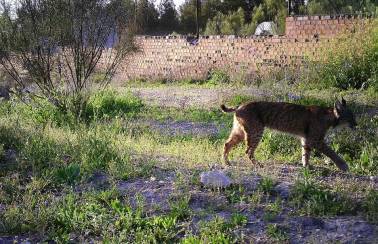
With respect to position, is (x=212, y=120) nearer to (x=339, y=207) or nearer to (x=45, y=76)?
(x=45, y=76)

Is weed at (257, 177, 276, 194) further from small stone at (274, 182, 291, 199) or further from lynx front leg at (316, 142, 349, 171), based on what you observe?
lynx front leg at (316, 142, 349, 171)

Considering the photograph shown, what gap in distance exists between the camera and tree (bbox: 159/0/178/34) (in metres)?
32.9

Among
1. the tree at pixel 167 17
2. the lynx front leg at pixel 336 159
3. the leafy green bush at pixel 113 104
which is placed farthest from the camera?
the tree at pixel 167 17

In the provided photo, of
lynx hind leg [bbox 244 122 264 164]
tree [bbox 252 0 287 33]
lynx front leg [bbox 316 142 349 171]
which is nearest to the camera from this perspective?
lynx front leg [bbox 316 142 349 171]

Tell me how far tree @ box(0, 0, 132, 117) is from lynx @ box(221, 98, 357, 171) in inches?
183

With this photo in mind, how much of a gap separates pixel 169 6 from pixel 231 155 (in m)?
26.6

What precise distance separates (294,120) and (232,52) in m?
11.5

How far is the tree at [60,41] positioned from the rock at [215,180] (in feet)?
18.0

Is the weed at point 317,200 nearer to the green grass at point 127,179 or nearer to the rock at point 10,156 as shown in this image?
the green grass at point 127,179

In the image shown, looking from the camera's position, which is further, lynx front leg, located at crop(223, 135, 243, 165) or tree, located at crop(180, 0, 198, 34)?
tree, located at crop(180, 0, 198, 34)

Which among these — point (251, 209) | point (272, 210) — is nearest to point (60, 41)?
point (251, 209)

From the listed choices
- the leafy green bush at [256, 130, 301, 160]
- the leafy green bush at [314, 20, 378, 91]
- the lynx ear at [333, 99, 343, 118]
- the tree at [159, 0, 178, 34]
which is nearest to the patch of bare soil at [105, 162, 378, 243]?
the lynx ear at [333, 99, 343, 118]

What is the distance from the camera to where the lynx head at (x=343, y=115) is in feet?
22.6

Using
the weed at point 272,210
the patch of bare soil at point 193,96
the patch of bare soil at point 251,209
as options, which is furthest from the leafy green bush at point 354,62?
the weed at point 272,210
